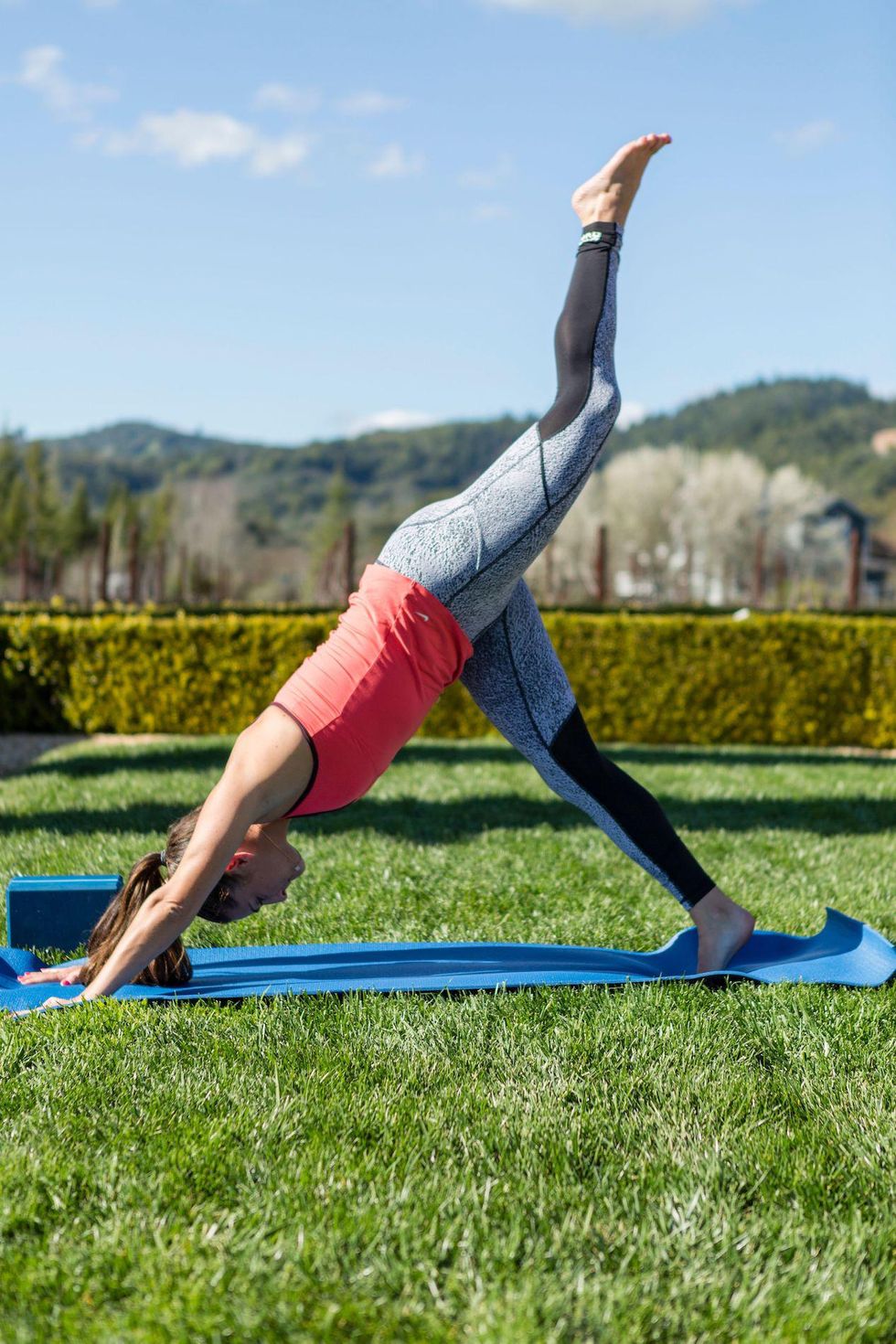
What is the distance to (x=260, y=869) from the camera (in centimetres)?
287

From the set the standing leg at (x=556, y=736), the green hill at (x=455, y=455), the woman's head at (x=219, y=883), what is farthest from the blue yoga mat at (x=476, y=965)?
the green hill at (x=455, y=455)

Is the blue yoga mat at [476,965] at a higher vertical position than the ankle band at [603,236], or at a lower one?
lower

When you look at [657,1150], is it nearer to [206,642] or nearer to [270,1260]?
[270,1260]

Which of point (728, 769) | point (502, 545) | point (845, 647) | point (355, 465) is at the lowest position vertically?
point (728, 769)

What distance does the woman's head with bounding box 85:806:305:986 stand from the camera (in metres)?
2.85

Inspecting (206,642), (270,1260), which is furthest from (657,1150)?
(206,642)

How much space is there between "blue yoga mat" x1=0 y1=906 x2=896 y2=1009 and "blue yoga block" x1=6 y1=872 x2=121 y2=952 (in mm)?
178

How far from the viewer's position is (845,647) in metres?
10.3

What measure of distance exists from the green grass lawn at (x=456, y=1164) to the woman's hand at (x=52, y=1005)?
0.06 meters

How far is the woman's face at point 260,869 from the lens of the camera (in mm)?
2852

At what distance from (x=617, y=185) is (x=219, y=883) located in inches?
79.2

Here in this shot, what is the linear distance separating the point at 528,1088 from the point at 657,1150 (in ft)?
1.12

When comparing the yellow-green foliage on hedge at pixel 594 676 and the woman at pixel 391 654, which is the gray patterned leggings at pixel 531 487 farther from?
the yellow-green foliage on hedge at pixel 594 676

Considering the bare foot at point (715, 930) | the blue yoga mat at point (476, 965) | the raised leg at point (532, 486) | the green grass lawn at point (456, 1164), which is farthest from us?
the bare foot at point (715, 930)
